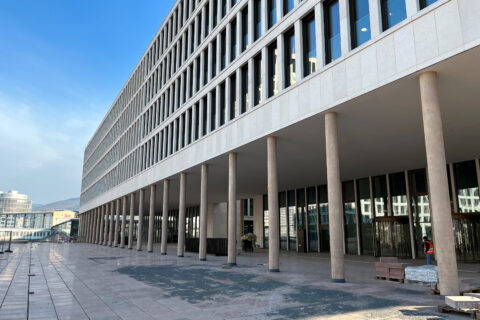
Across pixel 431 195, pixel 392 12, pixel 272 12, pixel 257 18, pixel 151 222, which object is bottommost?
pixel 151 222

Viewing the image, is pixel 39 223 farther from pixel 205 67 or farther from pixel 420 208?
pixel 420 208

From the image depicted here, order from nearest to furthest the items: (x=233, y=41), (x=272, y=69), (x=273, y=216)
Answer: (x=273, y=216) < (x=272, y=69) < (x=233, y=41)

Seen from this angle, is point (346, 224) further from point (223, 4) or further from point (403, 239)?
point (223, 4)

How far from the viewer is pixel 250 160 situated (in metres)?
22.8

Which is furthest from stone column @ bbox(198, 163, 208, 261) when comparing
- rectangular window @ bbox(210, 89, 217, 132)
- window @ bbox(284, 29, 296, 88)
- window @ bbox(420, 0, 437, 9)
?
window @ bbox(420, 0, 437, 9)

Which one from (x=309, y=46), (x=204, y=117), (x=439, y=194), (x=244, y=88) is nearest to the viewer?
(x=439, y=194)

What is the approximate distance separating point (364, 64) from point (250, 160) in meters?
11.6

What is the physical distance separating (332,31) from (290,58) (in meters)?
2.83

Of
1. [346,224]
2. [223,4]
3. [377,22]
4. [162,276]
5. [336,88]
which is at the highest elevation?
[223,4]

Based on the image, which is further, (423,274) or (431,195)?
(423,274)

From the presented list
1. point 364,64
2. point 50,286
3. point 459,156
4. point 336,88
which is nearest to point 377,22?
point 364,64

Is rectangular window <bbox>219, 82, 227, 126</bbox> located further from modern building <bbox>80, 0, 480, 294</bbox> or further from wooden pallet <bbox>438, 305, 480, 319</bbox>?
wooden pallet <bbox>438, 305, 480, 319</bbox>

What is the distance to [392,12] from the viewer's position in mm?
11992

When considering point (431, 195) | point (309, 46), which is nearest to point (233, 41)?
point (309, 46)
